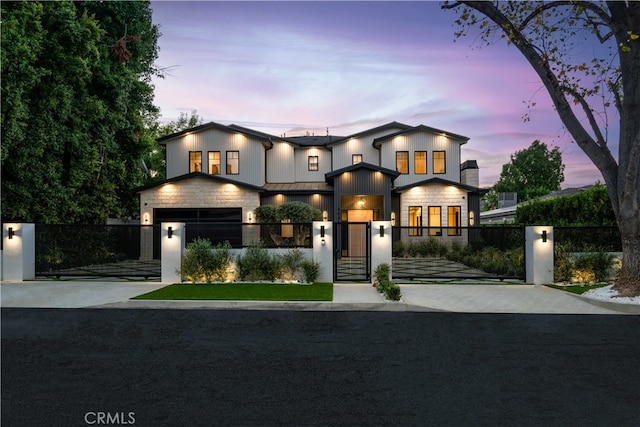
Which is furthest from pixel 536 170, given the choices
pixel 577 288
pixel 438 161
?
pixel 577 288

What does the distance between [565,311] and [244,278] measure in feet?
30.3

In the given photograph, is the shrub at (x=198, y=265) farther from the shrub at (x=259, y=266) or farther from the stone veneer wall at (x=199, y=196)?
the stone veneer wall at (x=199, y=196)

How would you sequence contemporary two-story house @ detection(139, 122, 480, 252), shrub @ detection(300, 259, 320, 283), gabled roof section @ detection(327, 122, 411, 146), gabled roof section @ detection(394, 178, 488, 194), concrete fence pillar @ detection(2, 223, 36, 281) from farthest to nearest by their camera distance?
1. gabled roof section @ detection(327, 122, 411, 146)
2. gabled roof section @ detection(394, 178, 488, 194)
3. contemporary two-story house @ detection(139, 122, 480, 252)
4. concrete fence pillar @ detection(2, 223, 36, 281)
5. shrub @ detection(300, 259, 320, 283)

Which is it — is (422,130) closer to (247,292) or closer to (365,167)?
(365,167)

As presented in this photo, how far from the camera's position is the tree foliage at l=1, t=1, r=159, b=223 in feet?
53.1

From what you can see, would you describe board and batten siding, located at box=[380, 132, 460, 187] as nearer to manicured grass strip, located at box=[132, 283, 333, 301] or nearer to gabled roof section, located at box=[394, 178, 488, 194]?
gabled roof section, located at box=[394, 178, 488, 194]

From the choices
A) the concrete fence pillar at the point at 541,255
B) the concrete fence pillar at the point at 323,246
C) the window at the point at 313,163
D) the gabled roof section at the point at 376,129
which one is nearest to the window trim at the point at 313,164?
the window at the point at 313,163

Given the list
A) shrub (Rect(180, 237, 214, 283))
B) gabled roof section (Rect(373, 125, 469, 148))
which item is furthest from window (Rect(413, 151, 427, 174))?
shrub (Rect(180, 237, 214, 283))

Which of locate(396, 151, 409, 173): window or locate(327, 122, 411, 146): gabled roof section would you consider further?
locate(327, 122, 411, 146): gabled roof section

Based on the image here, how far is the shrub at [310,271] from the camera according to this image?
42.8ft

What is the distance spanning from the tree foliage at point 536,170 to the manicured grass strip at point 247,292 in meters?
70.1

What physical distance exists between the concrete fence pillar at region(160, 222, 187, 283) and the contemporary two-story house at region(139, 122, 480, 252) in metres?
9.17

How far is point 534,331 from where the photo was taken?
754 centimetres

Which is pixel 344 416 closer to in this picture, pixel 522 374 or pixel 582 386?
pixel 522 374
